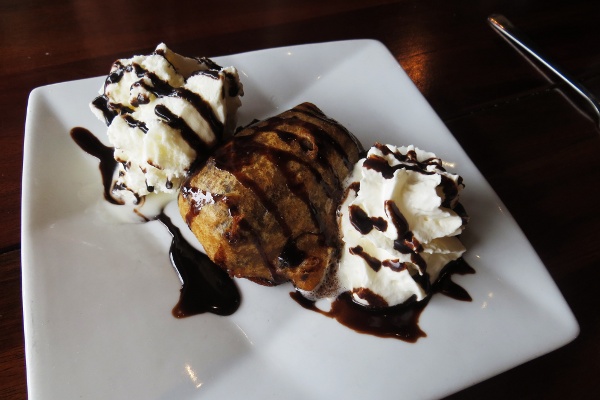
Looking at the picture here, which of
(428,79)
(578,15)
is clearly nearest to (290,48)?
(428,79)

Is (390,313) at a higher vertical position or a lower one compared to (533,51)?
lower

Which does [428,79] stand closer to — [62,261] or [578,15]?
[578,15]

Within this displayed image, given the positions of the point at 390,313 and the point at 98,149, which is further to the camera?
the point at 98,149

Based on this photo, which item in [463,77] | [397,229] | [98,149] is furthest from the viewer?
[463,77]

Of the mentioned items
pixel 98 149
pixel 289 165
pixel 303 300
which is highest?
pixel 289 165

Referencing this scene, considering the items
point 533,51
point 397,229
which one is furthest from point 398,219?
point 533,51

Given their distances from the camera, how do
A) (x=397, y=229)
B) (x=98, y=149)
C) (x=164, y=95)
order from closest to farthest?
(x=397, y=229), (x=164, y=95), (x=98, y=149)

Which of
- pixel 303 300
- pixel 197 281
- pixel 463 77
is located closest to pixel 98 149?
pixel 197 281

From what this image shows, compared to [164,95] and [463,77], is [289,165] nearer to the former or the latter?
[164,95]
